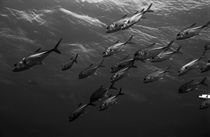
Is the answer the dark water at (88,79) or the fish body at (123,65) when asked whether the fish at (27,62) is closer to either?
the fish body at (123,65)

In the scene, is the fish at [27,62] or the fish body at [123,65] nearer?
the fish at [27,62]

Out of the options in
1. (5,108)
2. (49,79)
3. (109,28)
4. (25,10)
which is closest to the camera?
(109,28)

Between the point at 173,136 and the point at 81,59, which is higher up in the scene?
the point at 81,59

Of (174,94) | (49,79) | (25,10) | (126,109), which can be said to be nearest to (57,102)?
(49,79)

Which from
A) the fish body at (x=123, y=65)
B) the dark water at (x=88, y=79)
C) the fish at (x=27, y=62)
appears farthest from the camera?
the dark water at (x=88, y=79)

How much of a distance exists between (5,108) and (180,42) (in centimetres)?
2443

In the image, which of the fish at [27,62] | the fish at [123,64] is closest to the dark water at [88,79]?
the fish at [123,64]

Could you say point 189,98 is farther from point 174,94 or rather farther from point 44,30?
point 44,30

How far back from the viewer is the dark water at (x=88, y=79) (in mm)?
17578

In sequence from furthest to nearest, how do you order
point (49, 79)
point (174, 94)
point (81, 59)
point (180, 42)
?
point (174, 94) < point (49, 79) < point (81, 59) < point (180, 42)

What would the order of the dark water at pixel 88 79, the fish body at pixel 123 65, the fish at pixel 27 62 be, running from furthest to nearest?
the dark water at pixel 88 79 → the fish body at pixel 123 65 → the fish at pixel 27 62

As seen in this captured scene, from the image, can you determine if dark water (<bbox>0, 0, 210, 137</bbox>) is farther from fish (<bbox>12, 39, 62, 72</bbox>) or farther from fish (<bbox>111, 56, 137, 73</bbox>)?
fish (<bbox>12, 39, 62, 72</bbox>)

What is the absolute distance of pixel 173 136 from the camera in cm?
3850

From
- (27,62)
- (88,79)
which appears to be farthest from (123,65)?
(88,79)
